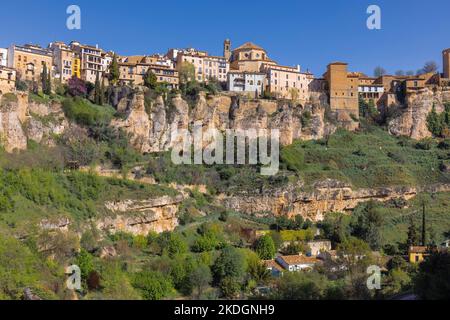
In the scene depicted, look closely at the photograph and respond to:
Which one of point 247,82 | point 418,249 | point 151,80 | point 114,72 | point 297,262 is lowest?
point 297,262

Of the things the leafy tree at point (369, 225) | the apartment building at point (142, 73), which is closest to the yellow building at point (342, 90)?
the apartment building at point (142, 73)

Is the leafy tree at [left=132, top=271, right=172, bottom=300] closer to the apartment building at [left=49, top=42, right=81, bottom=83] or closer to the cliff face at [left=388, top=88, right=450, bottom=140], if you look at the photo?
the apartment building at [left=49, top=42, right=81, bottom=83]

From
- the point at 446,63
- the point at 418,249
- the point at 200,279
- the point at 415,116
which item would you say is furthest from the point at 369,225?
the point at 446,63

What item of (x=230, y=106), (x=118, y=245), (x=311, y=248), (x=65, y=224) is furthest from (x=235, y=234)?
(x=230, y=106)

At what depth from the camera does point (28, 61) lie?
5438 centimetres

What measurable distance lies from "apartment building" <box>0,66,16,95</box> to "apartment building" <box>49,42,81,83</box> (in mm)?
7074

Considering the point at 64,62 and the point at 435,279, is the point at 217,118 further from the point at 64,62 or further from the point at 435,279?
the point at 435,279

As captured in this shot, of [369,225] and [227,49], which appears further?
[227,49]

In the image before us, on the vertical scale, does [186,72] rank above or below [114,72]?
above

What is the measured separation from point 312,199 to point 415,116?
18.5 meters

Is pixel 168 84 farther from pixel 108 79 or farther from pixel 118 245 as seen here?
pixel 118 245

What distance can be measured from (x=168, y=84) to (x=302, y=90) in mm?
13463

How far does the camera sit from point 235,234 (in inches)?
1813

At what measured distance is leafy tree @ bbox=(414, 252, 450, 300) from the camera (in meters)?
24.9
